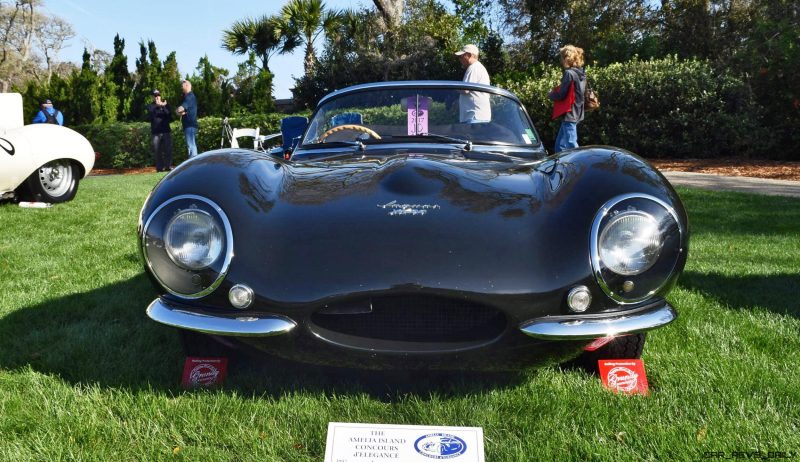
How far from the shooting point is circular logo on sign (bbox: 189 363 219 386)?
2.28 meters

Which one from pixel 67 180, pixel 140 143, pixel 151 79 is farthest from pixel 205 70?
pixel 67 180

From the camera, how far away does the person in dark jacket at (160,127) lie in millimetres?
12898

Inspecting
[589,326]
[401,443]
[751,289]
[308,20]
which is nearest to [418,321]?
[401,443]

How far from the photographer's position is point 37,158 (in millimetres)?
6684

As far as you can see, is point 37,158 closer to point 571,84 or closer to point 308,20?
point 571,84

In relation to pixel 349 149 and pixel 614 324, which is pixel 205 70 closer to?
pixel 349 149

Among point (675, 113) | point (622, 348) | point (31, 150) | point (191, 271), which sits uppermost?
point (675, 113)

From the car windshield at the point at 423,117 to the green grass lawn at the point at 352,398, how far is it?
1.28 metres

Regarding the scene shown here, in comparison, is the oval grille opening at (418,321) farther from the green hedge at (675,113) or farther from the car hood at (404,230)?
the green hedge at (675,113)

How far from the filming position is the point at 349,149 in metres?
3.22

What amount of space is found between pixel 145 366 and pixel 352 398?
2.87 feet

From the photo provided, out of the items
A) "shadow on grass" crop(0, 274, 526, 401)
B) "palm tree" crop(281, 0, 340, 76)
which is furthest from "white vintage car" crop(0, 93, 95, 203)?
"palm tree" crop(281, 0, 340, 76)

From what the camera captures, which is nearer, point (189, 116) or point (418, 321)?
point (418, 321)

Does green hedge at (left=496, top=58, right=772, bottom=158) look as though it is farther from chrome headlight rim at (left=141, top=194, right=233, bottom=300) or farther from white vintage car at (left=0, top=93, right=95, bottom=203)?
chrome headlight rim at (left=141, top=194, right=233, bottom=300)
